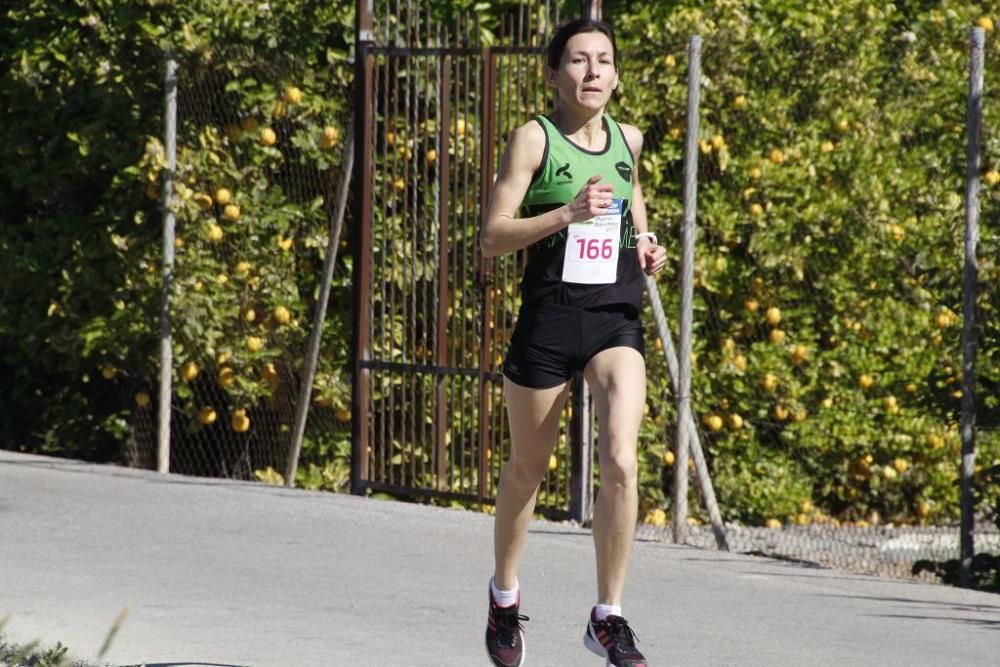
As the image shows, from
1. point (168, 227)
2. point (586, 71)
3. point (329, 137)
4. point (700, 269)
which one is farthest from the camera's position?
point (168, 227)

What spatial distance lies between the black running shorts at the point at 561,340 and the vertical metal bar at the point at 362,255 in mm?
3941

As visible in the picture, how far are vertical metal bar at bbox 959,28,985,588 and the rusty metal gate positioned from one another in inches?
70.5

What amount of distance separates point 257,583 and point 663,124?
151 inches

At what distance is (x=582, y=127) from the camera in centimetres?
502

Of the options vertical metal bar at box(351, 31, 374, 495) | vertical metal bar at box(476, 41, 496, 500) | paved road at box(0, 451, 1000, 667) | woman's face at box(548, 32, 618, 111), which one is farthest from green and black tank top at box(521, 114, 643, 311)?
vertical metal bar at box(351, 31, 374, 495)

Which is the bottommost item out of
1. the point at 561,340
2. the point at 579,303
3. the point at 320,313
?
the point at 320,313

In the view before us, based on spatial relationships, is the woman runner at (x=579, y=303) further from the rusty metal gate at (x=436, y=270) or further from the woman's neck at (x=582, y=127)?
the rusty metal gate at (x=436, y=270)

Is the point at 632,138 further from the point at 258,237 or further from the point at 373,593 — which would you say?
the point at 258,237

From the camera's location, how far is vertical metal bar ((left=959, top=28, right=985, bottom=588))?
7.13m

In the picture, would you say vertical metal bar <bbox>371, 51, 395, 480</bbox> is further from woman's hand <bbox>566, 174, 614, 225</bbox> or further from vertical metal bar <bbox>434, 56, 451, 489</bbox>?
woman's hand <bbox>566, 174, 614, 225</bbox>

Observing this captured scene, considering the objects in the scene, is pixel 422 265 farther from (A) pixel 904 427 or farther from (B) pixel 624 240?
(B) pixel 624 240

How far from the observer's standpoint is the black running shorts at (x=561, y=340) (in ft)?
16.3

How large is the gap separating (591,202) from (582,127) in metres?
0.44

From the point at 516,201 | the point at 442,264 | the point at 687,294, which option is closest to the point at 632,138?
the point at 516,201
